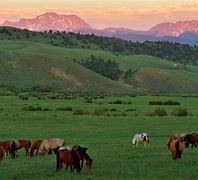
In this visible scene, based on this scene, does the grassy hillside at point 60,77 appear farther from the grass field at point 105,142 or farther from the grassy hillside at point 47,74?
the grass field at point 105,142

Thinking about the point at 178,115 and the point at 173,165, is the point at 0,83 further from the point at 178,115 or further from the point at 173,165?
the point at 173,165

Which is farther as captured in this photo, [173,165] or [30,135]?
[30,135]

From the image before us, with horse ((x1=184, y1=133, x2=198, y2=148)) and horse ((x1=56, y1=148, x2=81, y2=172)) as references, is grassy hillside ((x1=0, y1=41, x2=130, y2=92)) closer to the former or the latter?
horse ((x1=184, y1=133, x2=198, y2=148))

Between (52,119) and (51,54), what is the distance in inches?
5296

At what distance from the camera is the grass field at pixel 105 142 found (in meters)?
21.7

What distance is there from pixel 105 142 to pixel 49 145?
6.54m

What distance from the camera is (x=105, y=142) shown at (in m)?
35.6

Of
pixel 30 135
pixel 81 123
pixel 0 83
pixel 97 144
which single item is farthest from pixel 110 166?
pixel 0 83

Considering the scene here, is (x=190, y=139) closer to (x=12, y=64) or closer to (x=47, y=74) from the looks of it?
(x=47, y=74)

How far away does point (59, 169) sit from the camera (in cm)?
2272

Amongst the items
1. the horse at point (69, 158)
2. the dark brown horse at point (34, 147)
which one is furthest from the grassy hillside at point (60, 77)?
the horse at point (69, 158)

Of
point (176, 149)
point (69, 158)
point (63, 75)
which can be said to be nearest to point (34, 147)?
point (69, 158)

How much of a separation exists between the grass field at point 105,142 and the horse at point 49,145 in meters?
1.25

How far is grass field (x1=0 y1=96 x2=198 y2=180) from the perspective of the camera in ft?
71.2
